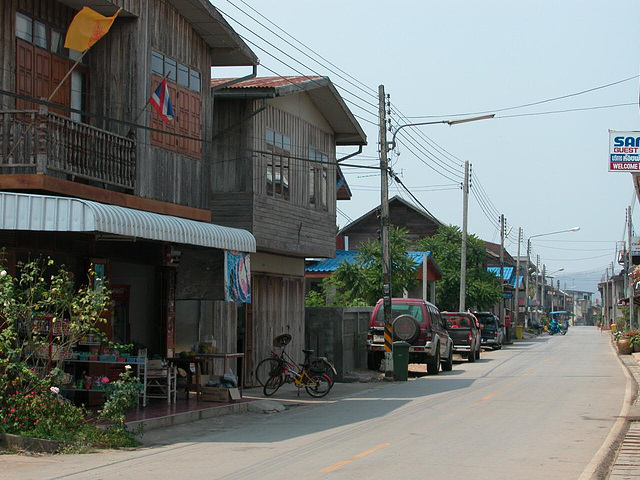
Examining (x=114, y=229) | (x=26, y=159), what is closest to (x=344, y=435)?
(x=114, y=229)

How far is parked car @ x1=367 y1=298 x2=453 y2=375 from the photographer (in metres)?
28.5

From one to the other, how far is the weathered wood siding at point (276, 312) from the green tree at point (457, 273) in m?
27.4

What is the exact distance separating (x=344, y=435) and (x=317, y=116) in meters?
14.3

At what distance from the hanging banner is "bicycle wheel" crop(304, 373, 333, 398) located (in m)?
3.12

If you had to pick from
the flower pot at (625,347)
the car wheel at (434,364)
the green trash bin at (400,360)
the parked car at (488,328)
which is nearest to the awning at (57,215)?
the green trash bin at (400,360)

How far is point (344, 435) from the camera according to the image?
14.5m

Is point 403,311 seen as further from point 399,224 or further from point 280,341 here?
point 399,224

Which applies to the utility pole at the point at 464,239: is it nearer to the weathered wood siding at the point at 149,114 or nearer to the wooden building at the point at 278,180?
the wooden building at the point at 278,180

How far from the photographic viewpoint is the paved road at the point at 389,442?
11.1 m

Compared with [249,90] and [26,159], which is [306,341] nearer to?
[249,90]

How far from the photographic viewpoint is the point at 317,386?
2133cm

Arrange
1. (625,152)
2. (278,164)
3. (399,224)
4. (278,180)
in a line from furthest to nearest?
(399,224), (278,164), (278,180), (625,152)

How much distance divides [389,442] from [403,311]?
16.1 m

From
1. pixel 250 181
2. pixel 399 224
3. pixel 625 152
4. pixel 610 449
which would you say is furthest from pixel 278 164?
pixel 399 224
